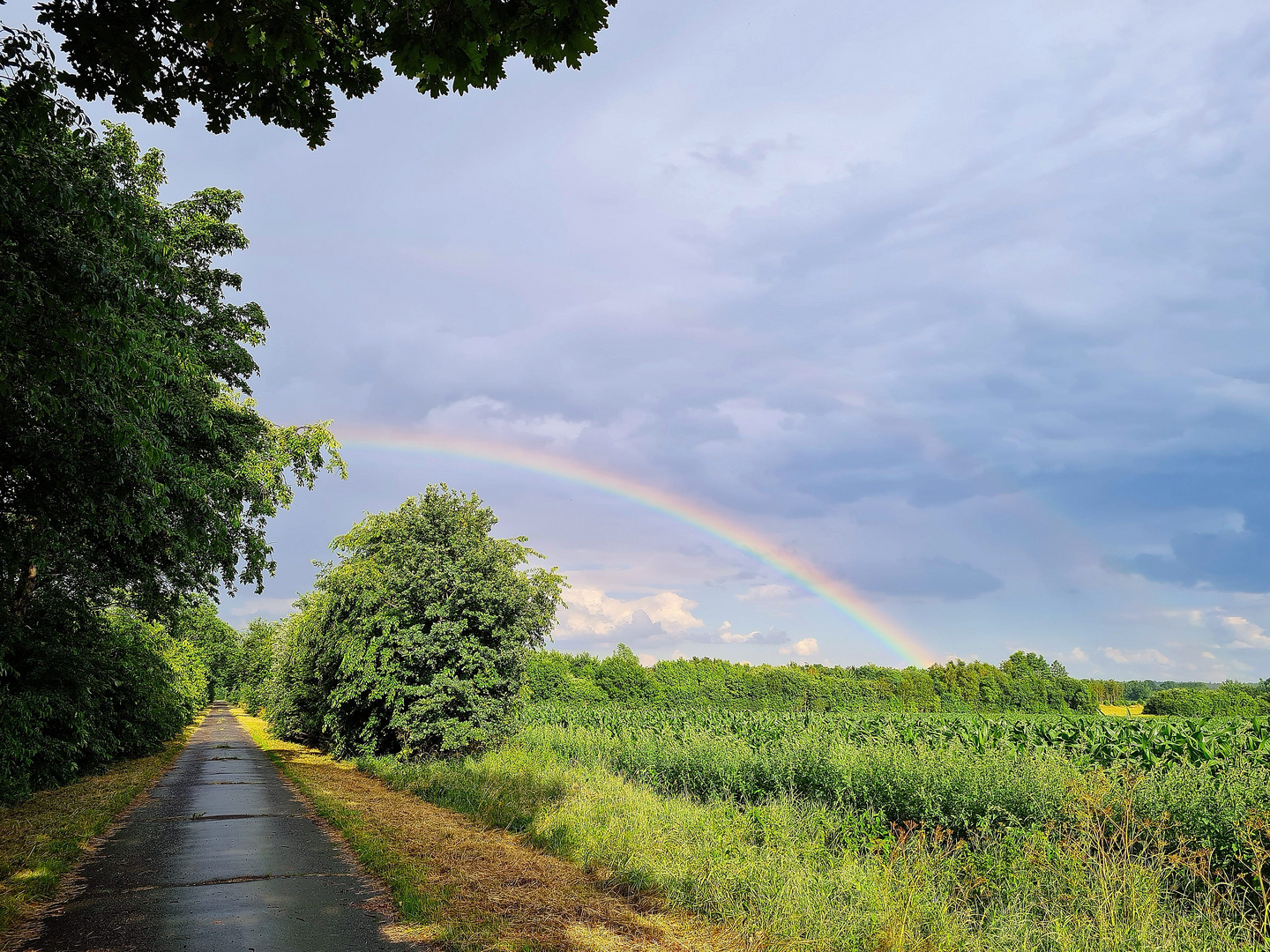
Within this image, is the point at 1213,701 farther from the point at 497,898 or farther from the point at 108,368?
the point at 108,368

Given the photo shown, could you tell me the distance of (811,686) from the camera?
304 feet

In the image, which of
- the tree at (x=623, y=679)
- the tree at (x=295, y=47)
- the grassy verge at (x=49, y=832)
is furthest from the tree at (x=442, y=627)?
the tree at (x=623, y=679)

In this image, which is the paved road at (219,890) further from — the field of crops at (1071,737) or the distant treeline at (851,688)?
the distant treeline at (851,688)

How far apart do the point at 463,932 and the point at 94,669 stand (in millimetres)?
17756

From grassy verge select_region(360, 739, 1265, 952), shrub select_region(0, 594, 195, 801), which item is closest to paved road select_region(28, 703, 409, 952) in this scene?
grassy verge select_region(360, 739, 1265, 952)

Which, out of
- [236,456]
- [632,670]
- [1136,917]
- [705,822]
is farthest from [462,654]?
[632,670]

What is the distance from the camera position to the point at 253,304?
52.5 feet

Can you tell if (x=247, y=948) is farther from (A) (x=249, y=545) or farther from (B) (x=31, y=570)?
(B) (x=31, y=570)

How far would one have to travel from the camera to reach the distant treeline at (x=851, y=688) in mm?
72625

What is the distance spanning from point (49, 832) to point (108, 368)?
7.75 meters

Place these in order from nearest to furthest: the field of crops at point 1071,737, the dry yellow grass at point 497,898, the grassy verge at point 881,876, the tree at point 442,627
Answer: the grassy verge at point 881,876 < the dry yellow grass at point 497,898 < the field of crops at point 1071,737 < the tree at point 442,627

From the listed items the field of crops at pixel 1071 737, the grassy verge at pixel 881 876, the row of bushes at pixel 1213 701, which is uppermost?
the row of bushes at pixel 1213 701

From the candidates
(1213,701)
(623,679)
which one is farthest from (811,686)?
(1213,701)

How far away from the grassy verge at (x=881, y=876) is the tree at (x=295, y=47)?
6.35 m
